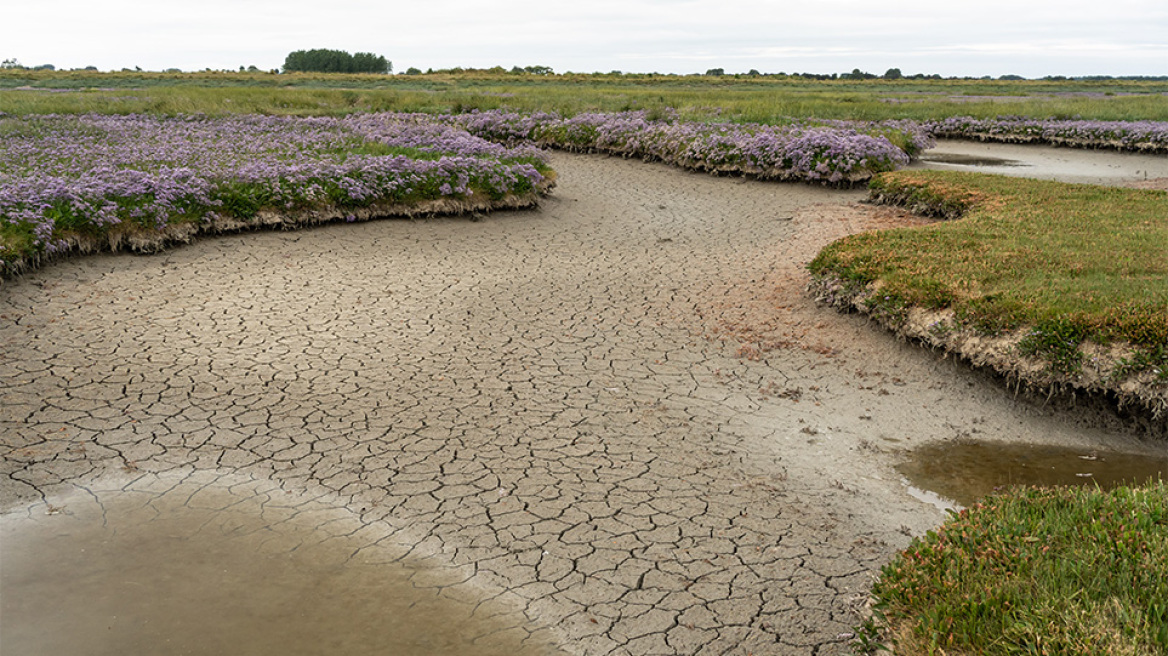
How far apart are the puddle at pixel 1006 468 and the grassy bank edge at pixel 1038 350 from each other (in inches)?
24.8

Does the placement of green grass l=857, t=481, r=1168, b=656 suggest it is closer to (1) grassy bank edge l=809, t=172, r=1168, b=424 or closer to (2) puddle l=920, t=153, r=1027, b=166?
(1) grassy bank edge l=809, t=172, r=1168, b=424

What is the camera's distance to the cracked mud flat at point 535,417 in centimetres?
517

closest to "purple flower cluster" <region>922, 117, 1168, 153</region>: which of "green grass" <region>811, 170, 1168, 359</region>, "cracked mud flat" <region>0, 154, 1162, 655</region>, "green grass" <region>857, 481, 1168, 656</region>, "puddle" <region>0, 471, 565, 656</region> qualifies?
"green grass" <region>811, 170, 1168, 359</region>

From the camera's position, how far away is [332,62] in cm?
12162

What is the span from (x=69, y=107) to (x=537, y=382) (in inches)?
1077

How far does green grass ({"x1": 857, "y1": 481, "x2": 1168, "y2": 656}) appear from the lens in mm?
3543

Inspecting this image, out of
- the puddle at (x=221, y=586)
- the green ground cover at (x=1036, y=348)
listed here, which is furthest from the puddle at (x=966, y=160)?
the puddle at (x=221, y=586)

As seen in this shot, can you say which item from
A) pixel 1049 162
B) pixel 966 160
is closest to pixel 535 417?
pixel 966 160

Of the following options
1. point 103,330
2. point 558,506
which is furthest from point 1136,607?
point 103,330

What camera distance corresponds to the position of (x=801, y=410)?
7812 millimetres

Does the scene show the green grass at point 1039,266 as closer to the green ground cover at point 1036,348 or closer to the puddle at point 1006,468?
the green ground cover at point 1036,348

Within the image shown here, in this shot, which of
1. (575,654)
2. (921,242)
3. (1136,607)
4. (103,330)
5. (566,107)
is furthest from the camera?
(566,107)

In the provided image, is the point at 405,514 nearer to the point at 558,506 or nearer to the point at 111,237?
the point at 558,506

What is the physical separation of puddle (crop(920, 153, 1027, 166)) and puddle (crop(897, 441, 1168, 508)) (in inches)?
812
